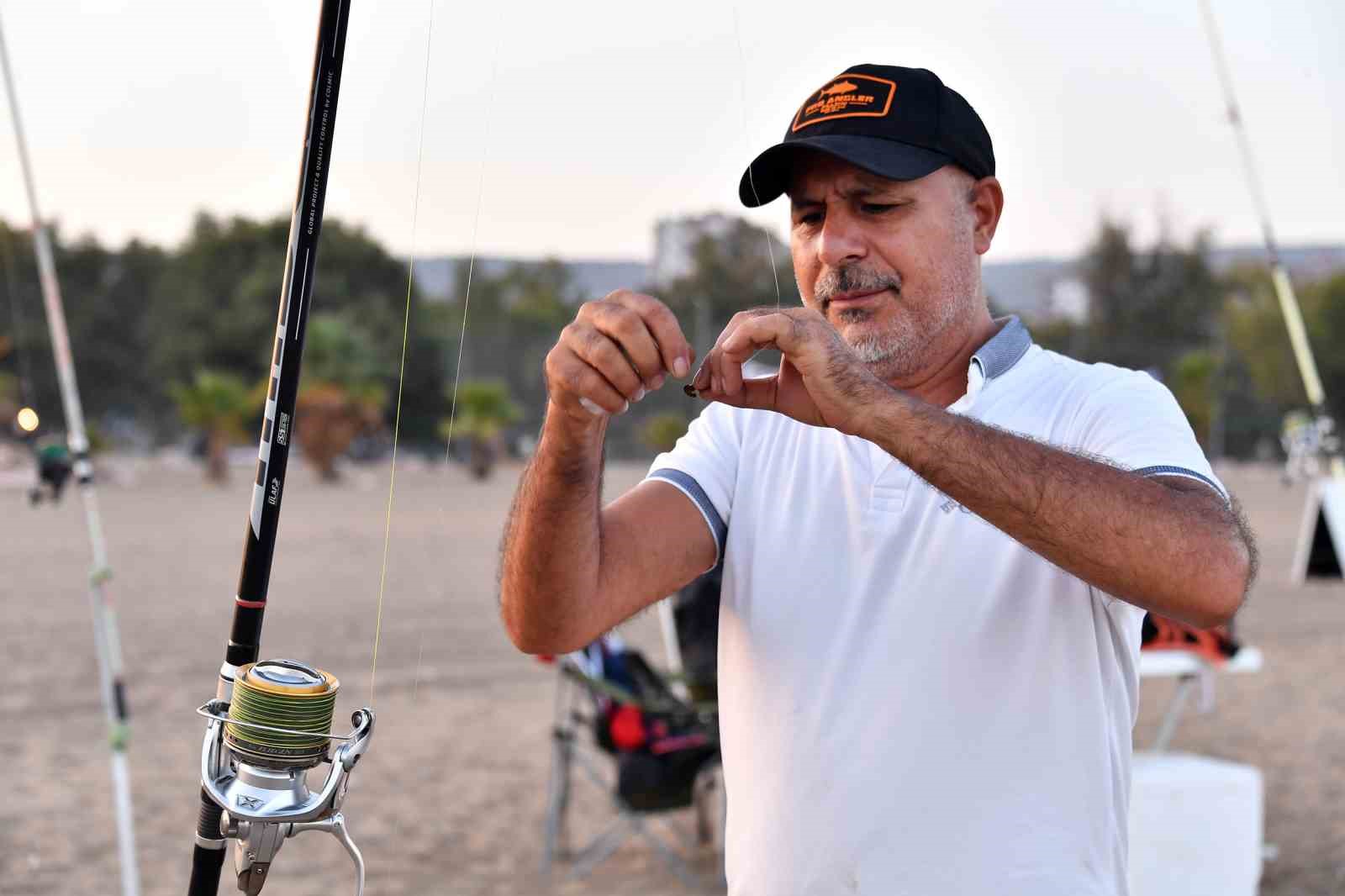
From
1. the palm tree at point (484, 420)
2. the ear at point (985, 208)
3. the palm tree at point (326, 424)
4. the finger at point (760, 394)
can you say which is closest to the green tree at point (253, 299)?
the palm tree at point (484, 420)

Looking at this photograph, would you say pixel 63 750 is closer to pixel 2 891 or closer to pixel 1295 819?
pixel 2 891

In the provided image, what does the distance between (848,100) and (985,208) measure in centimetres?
31

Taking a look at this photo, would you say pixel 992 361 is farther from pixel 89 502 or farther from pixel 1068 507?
pixel 89 502

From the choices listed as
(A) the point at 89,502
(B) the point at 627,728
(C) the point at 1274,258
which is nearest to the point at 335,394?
(C) the point at 1274,258

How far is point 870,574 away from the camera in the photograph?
196 centimetres

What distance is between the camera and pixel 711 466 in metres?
2.18

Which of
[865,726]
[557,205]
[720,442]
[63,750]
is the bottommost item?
[63,750]

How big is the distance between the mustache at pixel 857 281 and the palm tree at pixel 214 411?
3119cm

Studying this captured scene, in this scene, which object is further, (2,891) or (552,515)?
(2,891)

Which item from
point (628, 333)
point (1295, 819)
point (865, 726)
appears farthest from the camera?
point (1295, 819)

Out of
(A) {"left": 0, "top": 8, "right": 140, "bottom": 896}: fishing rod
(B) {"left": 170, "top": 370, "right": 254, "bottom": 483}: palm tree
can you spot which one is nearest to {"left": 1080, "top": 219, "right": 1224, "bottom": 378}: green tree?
(B) {"left": 170, "top": 370, "right": 254, "bottom": 483}: palm tree

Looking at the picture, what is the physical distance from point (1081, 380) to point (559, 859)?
4.35 m

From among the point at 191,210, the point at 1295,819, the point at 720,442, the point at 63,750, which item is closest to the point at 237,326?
the point at 191,210

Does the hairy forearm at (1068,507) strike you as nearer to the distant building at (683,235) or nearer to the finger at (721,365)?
the finger at (721,365)
